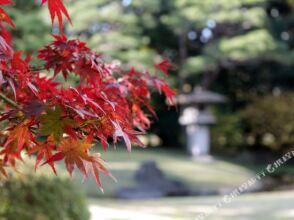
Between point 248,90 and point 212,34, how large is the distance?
2689 millimetres

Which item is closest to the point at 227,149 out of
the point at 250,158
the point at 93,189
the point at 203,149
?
the point at 250,158

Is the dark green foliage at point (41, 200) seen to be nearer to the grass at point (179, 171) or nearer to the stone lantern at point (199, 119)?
the grass at point (179, 171)

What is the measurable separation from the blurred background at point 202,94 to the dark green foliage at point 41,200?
6.98 feet

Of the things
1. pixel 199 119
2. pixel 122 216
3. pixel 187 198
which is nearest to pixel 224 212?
pixel 122 216

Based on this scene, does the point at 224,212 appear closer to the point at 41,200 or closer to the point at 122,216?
the point at 122,216

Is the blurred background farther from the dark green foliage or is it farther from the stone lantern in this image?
the dark green foliage

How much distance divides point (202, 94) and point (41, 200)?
9.14 m

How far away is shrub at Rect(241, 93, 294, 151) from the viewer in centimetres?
1278

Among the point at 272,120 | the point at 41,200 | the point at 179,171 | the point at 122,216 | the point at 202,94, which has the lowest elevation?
the point at 122,216

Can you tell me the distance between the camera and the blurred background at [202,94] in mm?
8789

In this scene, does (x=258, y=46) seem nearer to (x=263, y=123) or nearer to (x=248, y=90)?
(x=263, y=123)

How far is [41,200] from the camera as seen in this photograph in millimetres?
2979

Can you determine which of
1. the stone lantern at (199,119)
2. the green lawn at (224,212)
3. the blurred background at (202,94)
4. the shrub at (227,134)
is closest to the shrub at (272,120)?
the blurred background at (202,94)

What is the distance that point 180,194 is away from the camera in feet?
29.6
